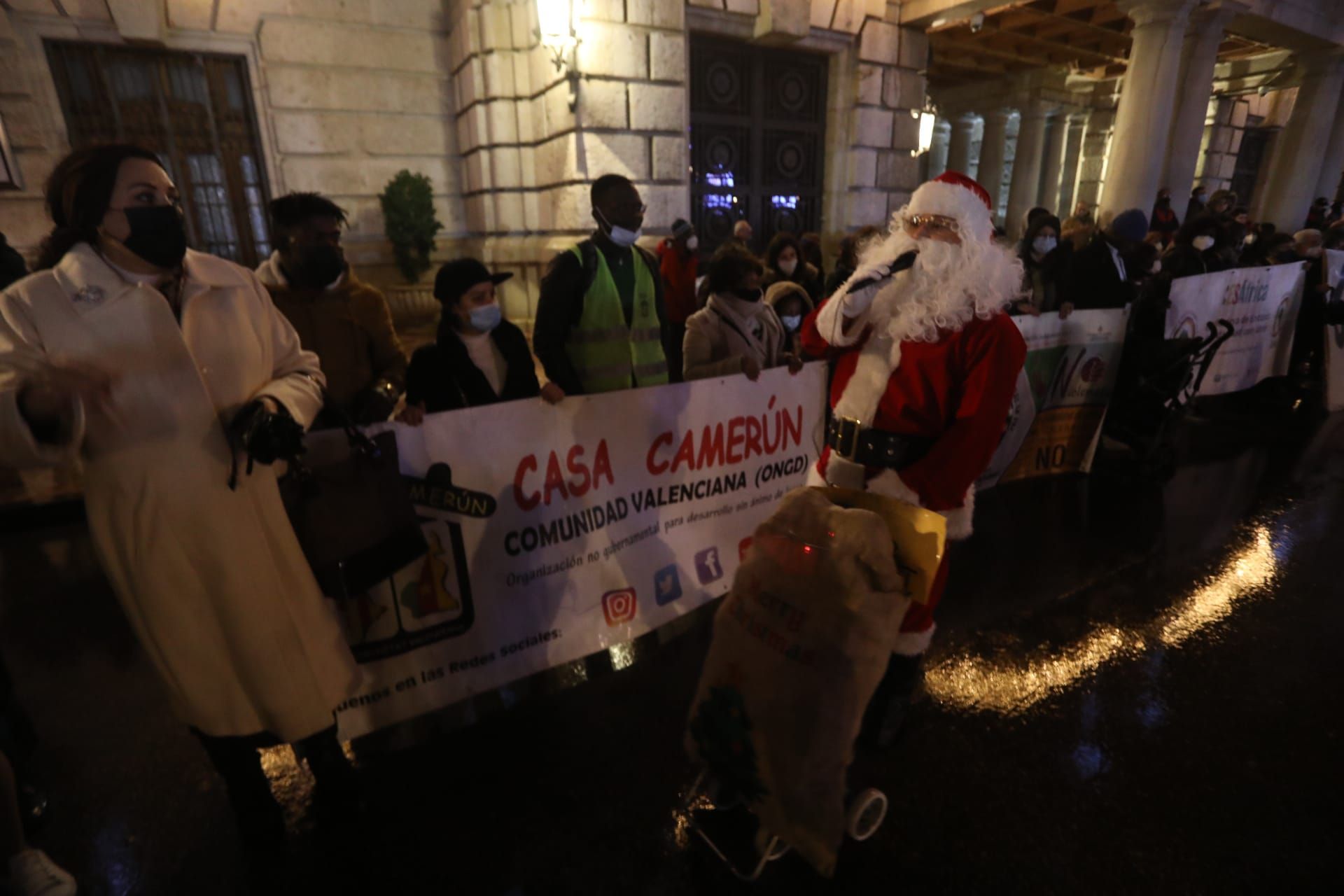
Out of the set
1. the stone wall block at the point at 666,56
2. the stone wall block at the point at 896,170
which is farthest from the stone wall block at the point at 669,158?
the stone wall block at the point at 896,170

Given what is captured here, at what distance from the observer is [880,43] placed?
380 inches

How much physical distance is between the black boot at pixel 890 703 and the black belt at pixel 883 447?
71 cm

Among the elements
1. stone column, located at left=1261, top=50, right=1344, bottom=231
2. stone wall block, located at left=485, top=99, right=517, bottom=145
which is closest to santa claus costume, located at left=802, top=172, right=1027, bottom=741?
stone wall block, located at left=485, top=99, right=517, bottom=145

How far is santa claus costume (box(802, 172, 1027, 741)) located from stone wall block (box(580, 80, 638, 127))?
6616 mm

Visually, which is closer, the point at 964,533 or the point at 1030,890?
the point at 1030,890

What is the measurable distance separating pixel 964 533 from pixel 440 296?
91.8 inches

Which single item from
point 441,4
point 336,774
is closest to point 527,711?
point 336,774

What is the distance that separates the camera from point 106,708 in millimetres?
2961

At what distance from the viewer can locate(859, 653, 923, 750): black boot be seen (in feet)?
7.82

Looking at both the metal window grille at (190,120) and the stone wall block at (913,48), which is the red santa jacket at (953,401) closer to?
the metal window grille at (190,120)

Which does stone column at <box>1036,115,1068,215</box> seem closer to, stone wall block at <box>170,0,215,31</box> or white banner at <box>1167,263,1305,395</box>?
white banner at <box>1167,263,1305,395</box>

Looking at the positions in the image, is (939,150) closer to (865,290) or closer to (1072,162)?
(1072,162)

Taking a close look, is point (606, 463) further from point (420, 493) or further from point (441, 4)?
point (441, 4)

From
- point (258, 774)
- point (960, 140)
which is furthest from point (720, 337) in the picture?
point (960, 140)
